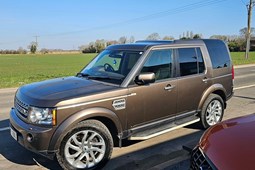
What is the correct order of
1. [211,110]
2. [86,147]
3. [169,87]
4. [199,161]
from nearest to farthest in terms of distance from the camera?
1. [199,161]
2. [86,147]
3. [169,87]
4. [211,110]

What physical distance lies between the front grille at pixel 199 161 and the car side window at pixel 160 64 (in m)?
2.30

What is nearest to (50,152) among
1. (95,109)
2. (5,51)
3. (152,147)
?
(95,109)

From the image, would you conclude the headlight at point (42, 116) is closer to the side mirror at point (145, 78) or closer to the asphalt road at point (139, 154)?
the asphalt road at point (139, 154)

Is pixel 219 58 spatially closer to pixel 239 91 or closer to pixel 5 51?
pixel 239 91

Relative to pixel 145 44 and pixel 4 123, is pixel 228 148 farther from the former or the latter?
pixel 4 123

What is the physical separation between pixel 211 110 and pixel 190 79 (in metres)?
1.10

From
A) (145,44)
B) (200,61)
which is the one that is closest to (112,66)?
(145,44)

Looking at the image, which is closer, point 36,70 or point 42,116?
point 42,116

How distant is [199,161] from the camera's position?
2277mm

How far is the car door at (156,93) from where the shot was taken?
437 cm

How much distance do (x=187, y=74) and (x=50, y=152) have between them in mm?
2866

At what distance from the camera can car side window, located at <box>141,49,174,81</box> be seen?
4695mm

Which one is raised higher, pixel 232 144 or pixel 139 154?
pixel 232 144

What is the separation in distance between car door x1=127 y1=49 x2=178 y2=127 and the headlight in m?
1.18
